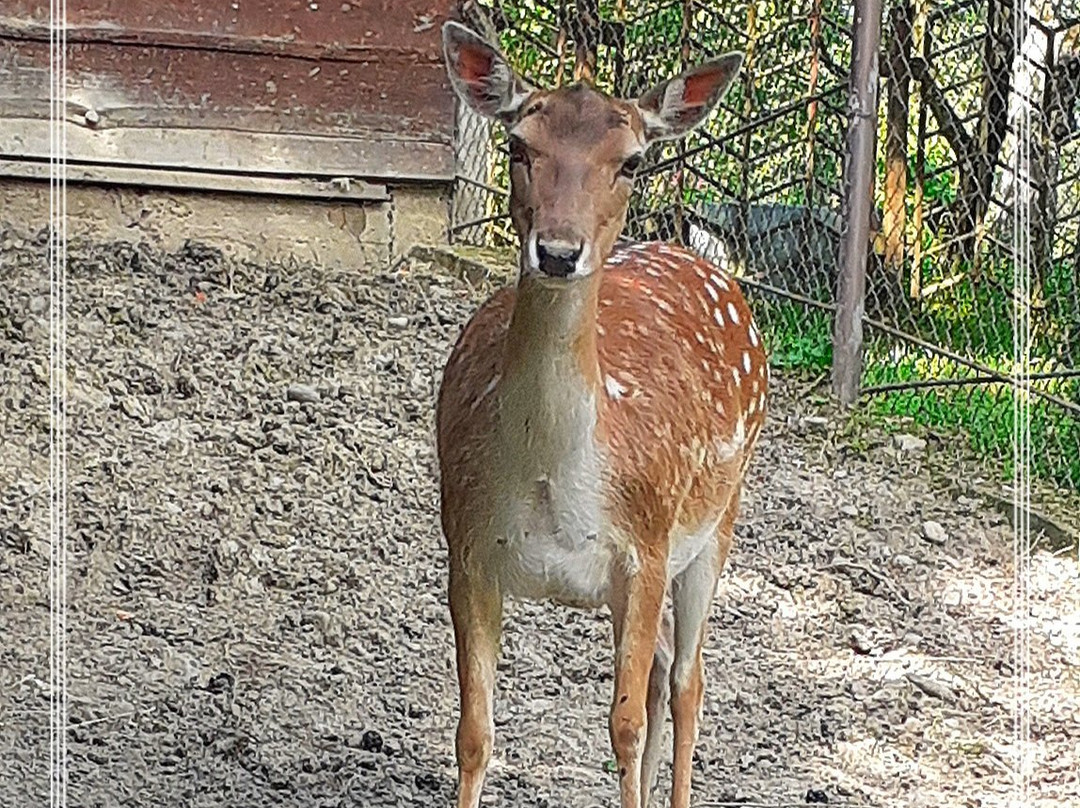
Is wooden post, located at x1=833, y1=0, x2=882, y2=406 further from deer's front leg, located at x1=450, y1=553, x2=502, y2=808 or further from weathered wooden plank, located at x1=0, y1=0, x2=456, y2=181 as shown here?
deer's front leg, located at x1=450, y1=553, x2=502, y2=808

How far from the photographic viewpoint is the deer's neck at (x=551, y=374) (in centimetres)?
343

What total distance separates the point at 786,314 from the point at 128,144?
253 cm

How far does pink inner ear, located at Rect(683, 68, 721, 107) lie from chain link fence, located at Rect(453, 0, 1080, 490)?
99.8 inches

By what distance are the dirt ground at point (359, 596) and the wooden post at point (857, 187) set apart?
0.25 m

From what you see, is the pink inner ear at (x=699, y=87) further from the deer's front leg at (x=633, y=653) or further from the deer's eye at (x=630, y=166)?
the deer's front leg at (x=633, y=653)

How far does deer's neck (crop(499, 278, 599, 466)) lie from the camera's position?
3.43m

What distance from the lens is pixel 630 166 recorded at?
11.3 ft

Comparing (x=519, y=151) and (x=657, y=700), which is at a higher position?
(x=519, y=151)

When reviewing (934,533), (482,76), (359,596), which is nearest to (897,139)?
(934,533)

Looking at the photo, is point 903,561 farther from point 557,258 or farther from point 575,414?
point 557,258

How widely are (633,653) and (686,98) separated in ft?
3.49

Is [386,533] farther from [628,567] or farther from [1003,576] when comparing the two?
[628,567]

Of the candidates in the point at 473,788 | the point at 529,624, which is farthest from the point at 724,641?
A: the point at 473,788

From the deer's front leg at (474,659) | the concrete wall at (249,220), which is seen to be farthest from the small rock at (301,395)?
the deer's front leg at (474,659)
